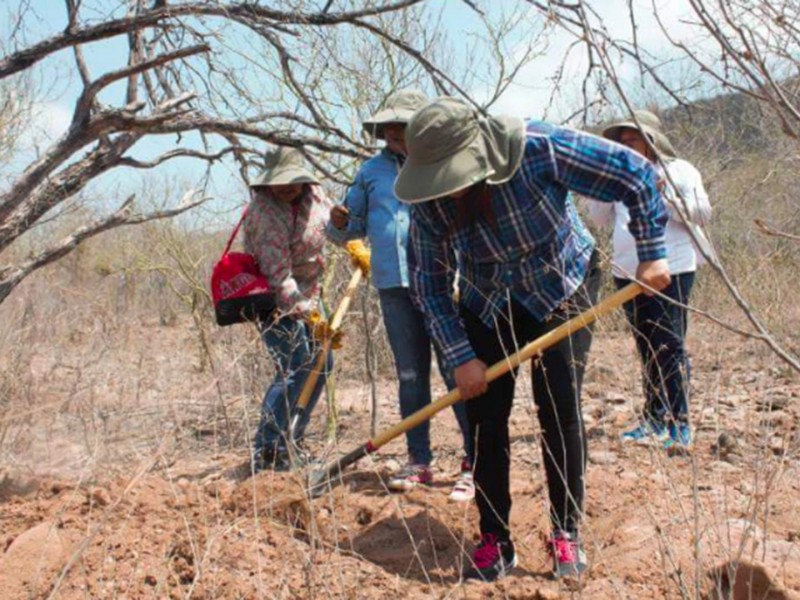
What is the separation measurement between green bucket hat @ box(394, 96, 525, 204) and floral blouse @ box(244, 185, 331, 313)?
1652 millimetres

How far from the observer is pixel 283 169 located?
4.41 m

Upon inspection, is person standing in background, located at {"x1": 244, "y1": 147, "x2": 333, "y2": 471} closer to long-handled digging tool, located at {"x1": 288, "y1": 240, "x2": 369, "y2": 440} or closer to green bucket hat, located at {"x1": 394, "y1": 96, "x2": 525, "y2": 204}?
long-handled digging tool, located at {"x1": 288, "y1": 240, "x2": 369, "y2": 440}

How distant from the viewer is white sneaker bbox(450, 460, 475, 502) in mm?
3924

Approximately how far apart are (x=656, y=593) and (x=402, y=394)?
1.57 meters

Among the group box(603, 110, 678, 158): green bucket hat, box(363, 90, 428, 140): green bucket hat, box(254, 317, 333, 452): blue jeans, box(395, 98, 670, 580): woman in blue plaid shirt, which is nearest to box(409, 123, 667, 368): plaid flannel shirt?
box(395, 98, 670, 580): woman in blue plaid shirt

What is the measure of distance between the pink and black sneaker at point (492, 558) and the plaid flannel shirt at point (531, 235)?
62 centimetres

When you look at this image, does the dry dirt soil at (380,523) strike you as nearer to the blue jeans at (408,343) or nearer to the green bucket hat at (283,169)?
the blue jeans at (408,343)

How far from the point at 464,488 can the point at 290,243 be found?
56.1 inches

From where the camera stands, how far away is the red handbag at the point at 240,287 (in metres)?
4.46

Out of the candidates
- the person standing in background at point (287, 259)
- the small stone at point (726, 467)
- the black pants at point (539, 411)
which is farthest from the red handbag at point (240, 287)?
the small stone at point (726, 467)

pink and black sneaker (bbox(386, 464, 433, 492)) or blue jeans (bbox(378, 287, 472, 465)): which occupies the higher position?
blue jeans (bbox(378, 287, 472, 465))

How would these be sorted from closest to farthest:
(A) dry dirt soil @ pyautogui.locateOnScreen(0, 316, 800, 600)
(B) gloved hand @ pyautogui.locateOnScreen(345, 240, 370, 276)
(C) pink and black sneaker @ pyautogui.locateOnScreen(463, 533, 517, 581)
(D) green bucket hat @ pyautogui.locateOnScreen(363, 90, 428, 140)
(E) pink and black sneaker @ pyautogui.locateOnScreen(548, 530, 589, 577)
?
(A) dry dirt soil @ pyautogui.locateOnScreen(0, 316, 800, 600) → (E) pink and black sneaker @ pyautogui.locateOnScreen(548, 530, 589, 577) → (C) pink and black sneaker @ pyautogui.locateOnScreen(463, 533, 517, 581) → (D) green bucket hat @ pyautogui.locateOnScreen(363, 90, 428, 140) → (B) gloved hand @ pyautogui.locateOnScreen(345, 240, 370, 276)

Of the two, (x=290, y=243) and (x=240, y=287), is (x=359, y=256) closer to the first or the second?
(x=290, y=243)

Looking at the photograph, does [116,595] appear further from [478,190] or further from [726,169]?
[726,169]
